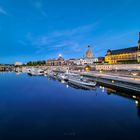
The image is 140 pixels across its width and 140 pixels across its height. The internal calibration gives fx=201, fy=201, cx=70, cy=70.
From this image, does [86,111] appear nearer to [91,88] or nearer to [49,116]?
[49,116]

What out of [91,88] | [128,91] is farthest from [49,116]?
[91,88]

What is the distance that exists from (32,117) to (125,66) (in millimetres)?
→ 95741

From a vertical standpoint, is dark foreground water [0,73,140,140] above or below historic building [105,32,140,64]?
below

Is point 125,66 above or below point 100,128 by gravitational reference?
above

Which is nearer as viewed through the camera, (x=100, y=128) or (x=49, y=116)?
(x=100, y=128)

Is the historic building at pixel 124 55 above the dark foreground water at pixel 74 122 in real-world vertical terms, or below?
above

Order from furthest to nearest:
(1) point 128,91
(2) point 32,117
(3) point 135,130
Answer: (1) point 128,91
(2) point 32,117
(3) point 135,130

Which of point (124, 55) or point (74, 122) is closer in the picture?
point (74, 122)

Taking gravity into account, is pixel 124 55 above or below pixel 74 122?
above

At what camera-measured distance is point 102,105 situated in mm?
35219

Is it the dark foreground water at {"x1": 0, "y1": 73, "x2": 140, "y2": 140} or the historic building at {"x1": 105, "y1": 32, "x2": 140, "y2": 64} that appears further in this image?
the historic building at {"x1": 105, "y1": 32, "x2": 140, "y2": 64}

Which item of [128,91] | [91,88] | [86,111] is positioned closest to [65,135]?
[86,111]

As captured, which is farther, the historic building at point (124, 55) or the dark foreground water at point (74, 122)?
the historic building at point (124, 55)

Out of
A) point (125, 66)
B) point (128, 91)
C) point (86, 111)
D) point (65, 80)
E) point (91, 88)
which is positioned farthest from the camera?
point (125, 66)
